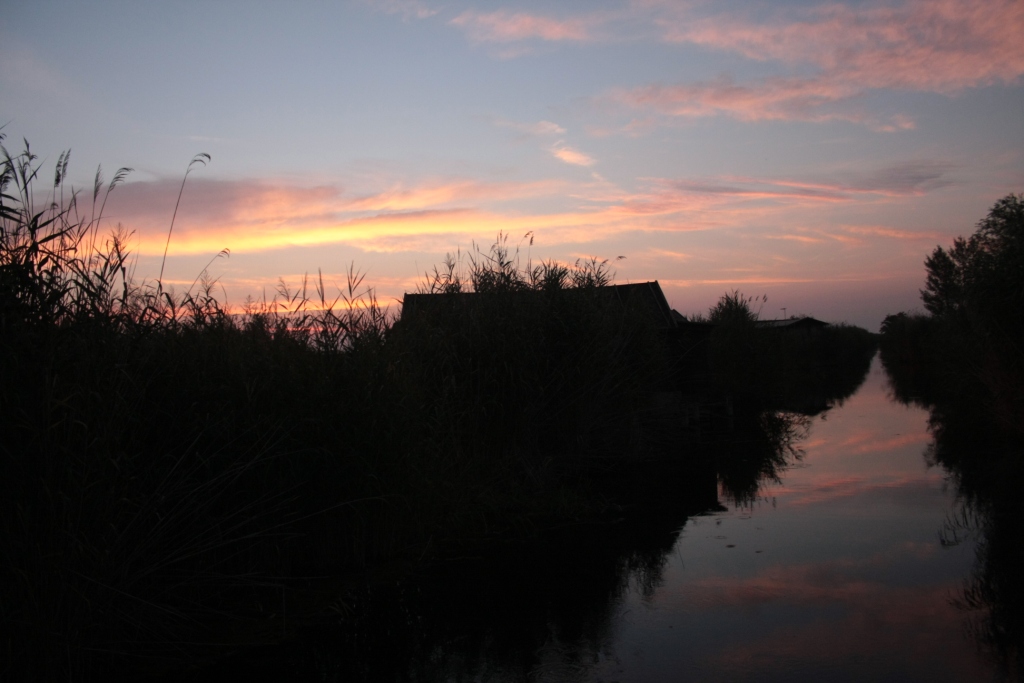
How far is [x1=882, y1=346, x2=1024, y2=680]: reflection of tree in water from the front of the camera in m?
5.59

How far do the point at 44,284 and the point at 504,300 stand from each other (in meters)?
→ 7.31

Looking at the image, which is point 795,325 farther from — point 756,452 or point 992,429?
point 756,452

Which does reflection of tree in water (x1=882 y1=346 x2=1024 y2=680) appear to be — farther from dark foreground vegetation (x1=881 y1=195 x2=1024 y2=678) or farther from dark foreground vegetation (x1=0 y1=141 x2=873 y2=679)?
dark foreground vegetation (x1=0 y1=141 x2=873 y2=679)

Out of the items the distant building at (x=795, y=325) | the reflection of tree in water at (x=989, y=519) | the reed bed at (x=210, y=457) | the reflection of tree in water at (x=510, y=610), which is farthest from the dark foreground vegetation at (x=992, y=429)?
the distant building at (x=795, y=325)

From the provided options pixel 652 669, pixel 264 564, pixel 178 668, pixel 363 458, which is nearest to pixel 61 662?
pixel 178 668

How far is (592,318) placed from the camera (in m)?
12.3

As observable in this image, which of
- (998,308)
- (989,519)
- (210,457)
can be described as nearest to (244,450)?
(210,457)

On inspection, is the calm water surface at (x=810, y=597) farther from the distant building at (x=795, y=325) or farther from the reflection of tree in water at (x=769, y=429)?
Answer: the distant building at (x=795, y=325)

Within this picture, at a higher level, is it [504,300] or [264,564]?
[504,300]

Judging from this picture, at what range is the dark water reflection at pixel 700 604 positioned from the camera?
515cm

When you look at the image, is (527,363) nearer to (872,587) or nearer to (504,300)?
(504,300)

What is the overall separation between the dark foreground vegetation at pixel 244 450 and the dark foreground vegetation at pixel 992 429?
12.3 ft

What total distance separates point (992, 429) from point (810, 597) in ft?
44.9

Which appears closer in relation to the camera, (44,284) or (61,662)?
(61,662)
